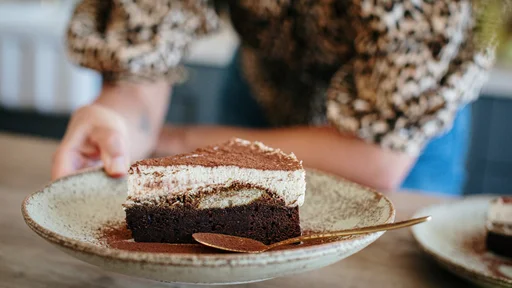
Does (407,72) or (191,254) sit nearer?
(191,254)

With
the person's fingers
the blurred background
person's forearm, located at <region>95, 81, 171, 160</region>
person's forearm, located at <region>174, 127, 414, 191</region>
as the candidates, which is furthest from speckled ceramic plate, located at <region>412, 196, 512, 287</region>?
the blurred background

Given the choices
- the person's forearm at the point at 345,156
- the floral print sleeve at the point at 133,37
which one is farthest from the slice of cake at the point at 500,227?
the floral print sleeve at the point at 133,37

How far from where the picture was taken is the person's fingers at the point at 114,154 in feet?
2.58

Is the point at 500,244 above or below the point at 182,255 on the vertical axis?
Answer: below

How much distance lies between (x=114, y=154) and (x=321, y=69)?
58 cm

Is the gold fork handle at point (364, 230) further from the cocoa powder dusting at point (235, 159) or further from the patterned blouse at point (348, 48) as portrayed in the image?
the patterned blouse at point (348, 48)

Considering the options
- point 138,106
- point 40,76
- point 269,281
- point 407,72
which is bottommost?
point 40,76

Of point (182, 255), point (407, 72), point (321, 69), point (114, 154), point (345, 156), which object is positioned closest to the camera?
point (182, 255)

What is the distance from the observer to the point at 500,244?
821 millimetres

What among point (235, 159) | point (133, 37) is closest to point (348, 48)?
point (133, 37)

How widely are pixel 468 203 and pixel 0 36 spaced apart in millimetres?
3729

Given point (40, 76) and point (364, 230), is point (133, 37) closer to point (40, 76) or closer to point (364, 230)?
point (364, 230)

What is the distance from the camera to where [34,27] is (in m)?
3.86

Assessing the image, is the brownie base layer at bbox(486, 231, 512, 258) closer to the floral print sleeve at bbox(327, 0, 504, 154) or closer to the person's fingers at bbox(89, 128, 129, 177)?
the floral print sleeve at bbox(327, 0, 504, 154)
